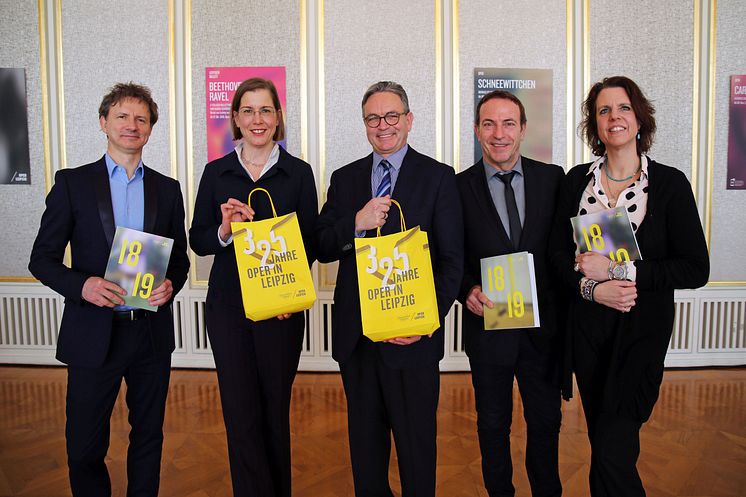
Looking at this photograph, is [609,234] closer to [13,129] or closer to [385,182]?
[385,182]

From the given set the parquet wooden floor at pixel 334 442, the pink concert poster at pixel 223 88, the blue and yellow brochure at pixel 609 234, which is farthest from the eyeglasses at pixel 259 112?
the pink concert poster at pixel 223 88

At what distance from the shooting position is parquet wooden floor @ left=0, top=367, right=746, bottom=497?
103 inches

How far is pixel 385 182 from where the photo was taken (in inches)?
78.0

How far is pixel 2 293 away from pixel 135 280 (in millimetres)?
3593

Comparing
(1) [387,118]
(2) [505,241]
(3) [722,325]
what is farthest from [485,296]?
(3) [722,325]

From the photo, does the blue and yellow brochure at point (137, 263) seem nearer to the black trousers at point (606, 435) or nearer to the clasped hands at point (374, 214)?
the clasped hands at point (374, 214)

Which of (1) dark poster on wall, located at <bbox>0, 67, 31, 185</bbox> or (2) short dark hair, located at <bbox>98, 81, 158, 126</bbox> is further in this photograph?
(1) dark poster on wall, located at <bbox>0, 67, 31, 185</bbox>

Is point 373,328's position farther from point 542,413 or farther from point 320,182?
point 320,182

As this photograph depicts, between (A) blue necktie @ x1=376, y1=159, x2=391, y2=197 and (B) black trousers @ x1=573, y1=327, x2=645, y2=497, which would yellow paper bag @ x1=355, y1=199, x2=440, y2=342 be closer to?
(A) blue necktie @ x1=376, y1=159, x2=391, y2=197

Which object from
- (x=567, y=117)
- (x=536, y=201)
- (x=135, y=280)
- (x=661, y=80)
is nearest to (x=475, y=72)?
(x=567, y=117)

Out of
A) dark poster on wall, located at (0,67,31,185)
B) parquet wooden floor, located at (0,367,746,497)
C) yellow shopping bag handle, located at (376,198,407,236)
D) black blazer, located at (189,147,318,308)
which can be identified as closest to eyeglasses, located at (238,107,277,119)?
black blazer, located at (189,147,318,308)

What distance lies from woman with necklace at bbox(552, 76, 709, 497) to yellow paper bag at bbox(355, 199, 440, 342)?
0.57 meters

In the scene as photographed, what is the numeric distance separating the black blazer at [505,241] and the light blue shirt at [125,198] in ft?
4.15

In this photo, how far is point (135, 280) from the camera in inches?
75.5
